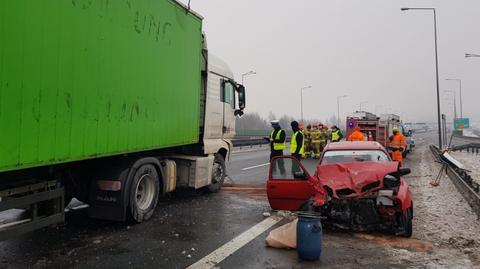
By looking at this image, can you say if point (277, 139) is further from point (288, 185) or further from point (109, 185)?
point (109, 185)

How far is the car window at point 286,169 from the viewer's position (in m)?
7.70

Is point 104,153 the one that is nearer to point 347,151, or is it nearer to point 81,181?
point 81,181

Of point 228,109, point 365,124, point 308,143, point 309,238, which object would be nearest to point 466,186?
point 228,109

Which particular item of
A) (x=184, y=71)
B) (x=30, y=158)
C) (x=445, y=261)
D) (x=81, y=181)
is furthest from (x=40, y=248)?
(x=445, y=261)

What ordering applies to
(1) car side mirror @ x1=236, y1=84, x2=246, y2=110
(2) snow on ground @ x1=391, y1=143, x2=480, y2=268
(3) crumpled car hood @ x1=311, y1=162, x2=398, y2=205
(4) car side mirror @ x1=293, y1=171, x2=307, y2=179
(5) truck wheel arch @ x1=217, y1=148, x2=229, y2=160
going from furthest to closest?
(1) car side mirror @ x1=236, y1=84, x2=246, y2=110
(5) truck wheel arch @ x1=217, y1=148, x2=229, y2=160
(4) car side mirror @ x1=293, y1=171, x2=307, y2=179
(3) crumpled car hood @ x1=311, y1=162, x2=398, y2=205
(2) snow on ground @ x1=391, y1=143, x2=480, y2=268

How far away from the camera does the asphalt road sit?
209 inches

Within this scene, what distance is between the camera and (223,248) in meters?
5.95

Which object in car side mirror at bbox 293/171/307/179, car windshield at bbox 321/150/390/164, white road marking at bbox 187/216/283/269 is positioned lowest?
white road marking at bbox 187/216/283/269

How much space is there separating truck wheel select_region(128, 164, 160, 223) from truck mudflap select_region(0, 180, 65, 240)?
1.50m

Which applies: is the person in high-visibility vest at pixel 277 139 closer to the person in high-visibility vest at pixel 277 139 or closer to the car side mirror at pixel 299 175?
the person in high-visibility vest at pixel 277 139

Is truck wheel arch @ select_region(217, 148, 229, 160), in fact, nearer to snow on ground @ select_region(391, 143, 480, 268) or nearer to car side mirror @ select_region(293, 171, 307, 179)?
car side mirror @ select_region(293, 171, 307, 179)

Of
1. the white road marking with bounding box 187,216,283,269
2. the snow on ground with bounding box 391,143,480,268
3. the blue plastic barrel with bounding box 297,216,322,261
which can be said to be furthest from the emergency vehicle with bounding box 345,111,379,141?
the blue plastic barrel with bounding box 297,216,322,261

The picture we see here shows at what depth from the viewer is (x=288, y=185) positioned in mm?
7703

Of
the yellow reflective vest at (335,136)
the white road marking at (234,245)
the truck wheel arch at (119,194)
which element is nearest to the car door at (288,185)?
the white road marking at (234,245)
